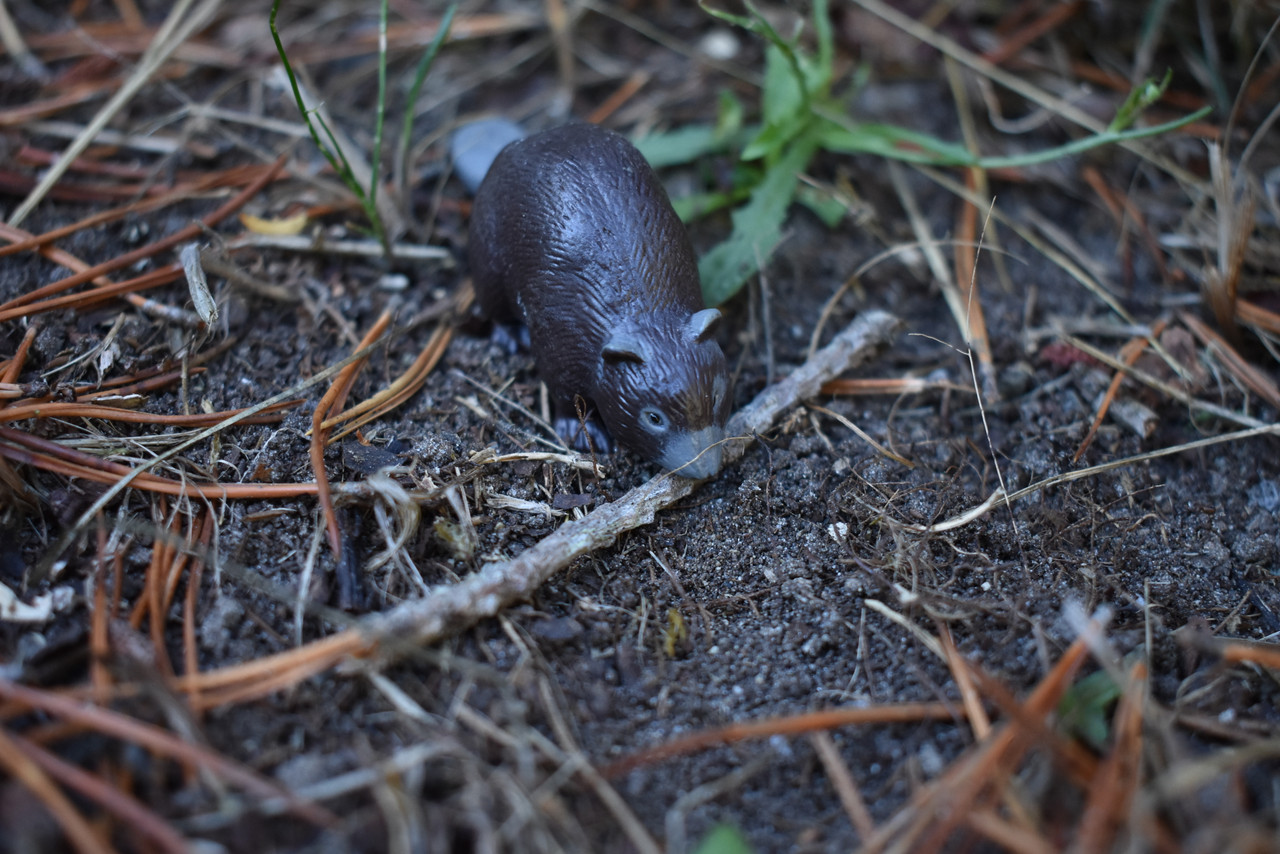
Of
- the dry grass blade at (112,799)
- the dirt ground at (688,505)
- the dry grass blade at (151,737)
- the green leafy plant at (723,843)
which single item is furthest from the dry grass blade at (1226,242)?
the dry grass blade at (112,799)

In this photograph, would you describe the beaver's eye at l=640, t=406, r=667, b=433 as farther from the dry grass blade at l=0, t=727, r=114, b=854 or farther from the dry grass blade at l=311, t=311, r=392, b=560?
the dry grass blade at l=0, t=727, r=114, b=854

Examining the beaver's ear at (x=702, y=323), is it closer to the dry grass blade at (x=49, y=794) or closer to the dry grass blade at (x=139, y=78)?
the dry grass blade at (x=49, y=794)

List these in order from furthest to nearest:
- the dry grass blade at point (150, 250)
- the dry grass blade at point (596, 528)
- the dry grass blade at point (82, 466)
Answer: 1. the dry grass blade at point (150, 250)
2. the dry grass blade at point (82, 466)
3. the dry grass blade at point (596, 528)

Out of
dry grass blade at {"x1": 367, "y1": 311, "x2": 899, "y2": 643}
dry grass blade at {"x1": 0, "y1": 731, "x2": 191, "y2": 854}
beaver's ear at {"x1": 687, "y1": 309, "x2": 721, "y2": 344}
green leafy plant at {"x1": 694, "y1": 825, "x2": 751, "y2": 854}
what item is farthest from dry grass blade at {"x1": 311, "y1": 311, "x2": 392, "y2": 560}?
green leafy plant at {"x1": 694, "y1": 825, "x2": 751, "y2": 854}

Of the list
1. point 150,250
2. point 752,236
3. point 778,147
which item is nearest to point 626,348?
point 752,236

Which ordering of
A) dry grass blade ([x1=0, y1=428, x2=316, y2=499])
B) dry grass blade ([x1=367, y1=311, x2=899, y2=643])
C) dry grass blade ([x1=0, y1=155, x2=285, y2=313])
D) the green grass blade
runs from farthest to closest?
the green grass blade
dry grass blade ([x1=0, y1=155, x2=285, y2=313])
dry grass blade ([x1=0, y1=428, x2=316, y2=499])
dry grass blade ([x1=367, y1=311, x2=899, y2=643])

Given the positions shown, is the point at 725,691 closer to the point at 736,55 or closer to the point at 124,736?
the point at 124,736
